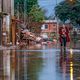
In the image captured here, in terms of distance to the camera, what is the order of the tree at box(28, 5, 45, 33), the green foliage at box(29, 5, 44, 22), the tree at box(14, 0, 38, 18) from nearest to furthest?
the tree at box(14, 0, 38, 18), the tree at box(28, 5, 45, 33), the green foliage at box(29, 5, 44, 22)

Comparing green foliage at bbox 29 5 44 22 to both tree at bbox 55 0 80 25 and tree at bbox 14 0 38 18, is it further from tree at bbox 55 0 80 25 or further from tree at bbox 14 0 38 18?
tree at bbox 55 0 80 25

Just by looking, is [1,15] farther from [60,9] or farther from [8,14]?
[60,9]

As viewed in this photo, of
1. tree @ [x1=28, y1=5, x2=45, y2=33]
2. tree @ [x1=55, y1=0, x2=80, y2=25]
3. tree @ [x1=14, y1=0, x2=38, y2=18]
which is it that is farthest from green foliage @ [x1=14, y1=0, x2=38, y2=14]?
tree @ [x1=55, y1=0, x2=80, y2=25]

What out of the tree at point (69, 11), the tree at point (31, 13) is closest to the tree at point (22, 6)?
the tree at point (31, 13)

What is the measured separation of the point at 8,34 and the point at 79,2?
835 inches

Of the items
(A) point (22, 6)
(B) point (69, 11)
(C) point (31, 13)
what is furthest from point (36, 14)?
(B) point (69, 11)

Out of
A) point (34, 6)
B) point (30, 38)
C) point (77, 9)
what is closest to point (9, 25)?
point (30, 38)

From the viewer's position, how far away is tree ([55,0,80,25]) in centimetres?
6494

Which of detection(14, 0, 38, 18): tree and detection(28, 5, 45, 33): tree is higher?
detection(14, 0, 38, 18): tree

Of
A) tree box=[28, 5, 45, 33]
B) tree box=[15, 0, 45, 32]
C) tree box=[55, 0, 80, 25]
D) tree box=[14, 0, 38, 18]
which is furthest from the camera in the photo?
tree box=[28, 5, 45, 33]

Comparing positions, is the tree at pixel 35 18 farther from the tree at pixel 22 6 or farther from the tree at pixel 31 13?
the tree at pixel 22 6

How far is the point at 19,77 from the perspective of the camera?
1088cm

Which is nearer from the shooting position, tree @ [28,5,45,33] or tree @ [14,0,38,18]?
tree @ [14,0,38,18]

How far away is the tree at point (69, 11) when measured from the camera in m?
64.9
